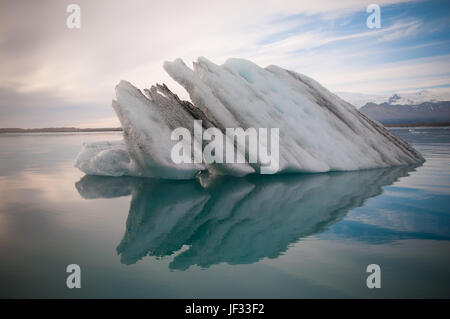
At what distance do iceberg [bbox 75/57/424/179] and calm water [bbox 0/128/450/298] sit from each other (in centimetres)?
146

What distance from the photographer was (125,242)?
4.51m

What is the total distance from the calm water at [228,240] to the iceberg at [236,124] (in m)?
1.46

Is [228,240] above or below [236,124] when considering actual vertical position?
below

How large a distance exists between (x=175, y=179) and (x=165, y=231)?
16.5 feet

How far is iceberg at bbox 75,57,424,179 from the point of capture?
30.8ft

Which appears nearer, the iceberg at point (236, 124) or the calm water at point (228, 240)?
the calm water at point (228, 240)

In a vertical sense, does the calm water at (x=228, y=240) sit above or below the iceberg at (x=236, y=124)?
below

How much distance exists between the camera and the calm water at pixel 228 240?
10.6 feet

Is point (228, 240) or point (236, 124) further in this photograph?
point (236, 124)

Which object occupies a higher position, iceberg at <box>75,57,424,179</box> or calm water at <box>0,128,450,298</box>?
iceberg at <box>75,57,424,179</box>

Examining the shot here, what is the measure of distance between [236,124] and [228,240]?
6013 millimetres

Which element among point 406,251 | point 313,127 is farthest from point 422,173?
point 406,251

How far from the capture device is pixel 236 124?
1015 cm

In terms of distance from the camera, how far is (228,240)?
459 centimetres
